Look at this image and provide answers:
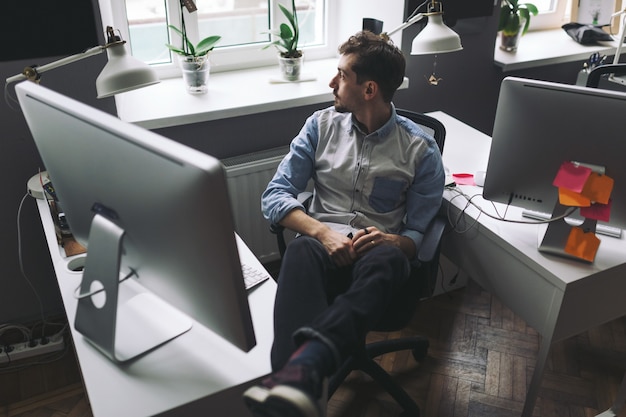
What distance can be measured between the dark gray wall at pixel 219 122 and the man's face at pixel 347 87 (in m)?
0.58

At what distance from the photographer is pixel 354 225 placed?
196 cm

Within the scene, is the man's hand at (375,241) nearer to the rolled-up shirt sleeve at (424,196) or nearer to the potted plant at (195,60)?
the rolled-up shirt sleeve at (424,196)

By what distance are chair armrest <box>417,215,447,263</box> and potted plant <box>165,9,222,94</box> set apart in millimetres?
1138

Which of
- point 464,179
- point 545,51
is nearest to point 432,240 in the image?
point 464,179

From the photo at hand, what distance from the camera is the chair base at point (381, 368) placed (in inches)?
78.8

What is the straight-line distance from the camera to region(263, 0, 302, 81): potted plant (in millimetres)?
2488

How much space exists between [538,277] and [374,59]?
2.76 feet

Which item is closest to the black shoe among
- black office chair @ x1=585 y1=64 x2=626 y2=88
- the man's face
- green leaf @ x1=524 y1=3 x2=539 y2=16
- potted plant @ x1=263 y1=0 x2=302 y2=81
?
the man's face

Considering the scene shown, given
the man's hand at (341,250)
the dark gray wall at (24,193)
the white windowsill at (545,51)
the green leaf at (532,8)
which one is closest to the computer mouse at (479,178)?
the man's hand at (341,250)

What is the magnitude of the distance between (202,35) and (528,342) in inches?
75.2

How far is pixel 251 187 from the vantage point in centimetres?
243

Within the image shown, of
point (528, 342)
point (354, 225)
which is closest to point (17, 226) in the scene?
point (354, 225)

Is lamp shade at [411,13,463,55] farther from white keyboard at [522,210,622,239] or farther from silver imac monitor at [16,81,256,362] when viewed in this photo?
silver imac monitor at [16,81,256,362]

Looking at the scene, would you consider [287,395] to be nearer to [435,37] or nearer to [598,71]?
[435,37]
